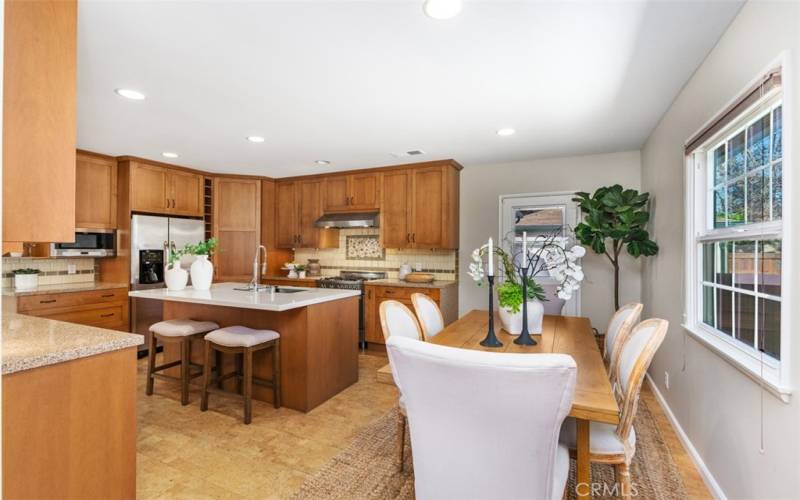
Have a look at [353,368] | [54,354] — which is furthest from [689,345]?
[54,354]

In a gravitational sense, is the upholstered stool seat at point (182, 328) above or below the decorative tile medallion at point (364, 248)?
below

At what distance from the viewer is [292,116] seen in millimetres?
3137

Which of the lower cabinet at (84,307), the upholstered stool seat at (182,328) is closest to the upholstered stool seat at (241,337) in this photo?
the upholstered stool seat at (182,328)

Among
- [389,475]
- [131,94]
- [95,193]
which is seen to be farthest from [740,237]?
[95,193]

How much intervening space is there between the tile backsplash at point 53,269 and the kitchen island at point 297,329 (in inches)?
74.8

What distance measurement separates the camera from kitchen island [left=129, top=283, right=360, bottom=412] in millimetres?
2932

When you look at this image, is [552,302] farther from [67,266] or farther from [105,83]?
[67,266]

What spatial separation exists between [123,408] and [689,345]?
3.14 m

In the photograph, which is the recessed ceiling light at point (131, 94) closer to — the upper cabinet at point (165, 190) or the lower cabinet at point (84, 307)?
the upper cabinet at point (165, 190)

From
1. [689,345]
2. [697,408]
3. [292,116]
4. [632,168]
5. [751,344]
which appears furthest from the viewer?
[632,168]

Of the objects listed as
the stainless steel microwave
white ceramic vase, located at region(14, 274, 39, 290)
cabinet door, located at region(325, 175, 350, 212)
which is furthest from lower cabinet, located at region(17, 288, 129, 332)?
cabinet door, located at region(325, 175, 350, 212)

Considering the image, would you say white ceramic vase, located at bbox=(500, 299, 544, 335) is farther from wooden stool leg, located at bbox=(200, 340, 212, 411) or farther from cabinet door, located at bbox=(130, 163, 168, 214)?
cabinet door, located at bbox=(130, 163, 168, 214)

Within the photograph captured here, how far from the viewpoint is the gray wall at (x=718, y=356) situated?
1423 millimetres

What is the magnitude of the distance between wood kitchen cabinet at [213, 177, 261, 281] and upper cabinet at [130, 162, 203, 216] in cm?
27
